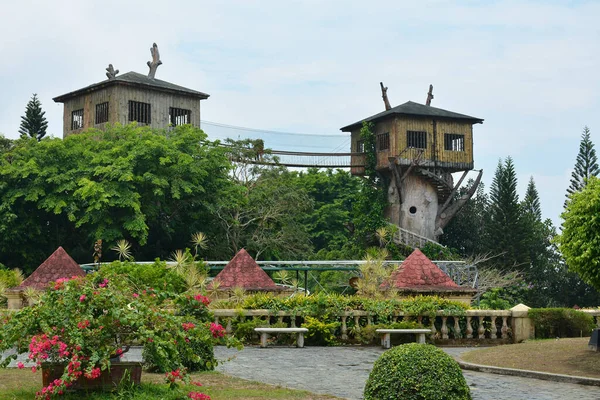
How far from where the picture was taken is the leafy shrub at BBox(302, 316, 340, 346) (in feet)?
65.1

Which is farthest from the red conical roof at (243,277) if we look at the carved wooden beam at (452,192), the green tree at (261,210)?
the carved wooden beam at (452,192)

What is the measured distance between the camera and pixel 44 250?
41375 mm

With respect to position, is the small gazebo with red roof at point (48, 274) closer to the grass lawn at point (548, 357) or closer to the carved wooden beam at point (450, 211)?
the grass lawn at point (548, 357)

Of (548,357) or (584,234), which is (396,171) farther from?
(584,234)

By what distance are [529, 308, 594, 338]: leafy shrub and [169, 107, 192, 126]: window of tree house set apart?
30.4 m

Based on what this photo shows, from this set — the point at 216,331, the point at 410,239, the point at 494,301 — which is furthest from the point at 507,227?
the point at 216,331

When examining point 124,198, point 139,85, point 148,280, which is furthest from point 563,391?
point 139,85

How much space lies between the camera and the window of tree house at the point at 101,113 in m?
45.7

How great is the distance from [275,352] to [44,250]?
2591 cm

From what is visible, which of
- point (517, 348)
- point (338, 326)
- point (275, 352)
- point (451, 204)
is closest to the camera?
point (517, 348)

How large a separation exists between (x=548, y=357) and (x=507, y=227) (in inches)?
1336

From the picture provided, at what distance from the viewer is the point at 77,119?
47969 mm

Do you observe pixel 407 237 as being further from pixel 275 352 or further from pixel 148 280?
pixel 275 352

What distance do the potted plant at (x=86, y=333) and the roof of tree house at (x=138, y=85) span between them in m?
35.8
